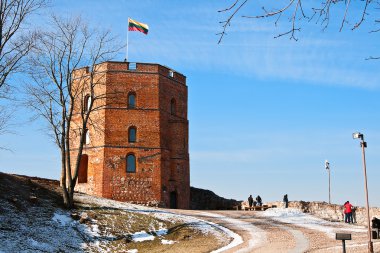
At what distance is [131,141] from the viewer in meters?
35.8

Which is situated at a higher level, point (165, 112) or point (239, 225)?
point (165, 112)

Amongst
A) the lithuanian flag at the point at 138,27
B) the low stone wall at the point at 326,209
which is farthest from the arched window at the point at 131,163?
the low stone wall at the point at 326,209

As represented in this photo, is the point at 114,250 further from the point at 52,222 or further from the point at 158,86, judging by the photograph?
the point at 158,86

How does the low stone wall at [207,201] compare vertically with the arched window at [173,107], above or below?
below

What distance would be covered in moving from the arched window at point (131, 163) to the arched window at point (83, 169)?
347 cm

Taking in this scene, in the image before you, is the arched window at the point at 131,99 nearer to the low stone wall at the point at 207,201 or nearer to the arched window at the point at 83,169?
the arched window at the point at 83,169

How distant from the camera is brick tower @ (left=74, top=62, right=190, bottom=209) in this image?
1372 inches

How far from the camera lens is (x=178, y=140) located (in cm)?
3862

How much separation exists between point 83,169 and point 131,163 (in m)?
3.91

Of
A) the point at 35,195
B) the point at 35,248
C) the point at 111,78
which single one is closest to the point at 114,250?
the point at 35,248

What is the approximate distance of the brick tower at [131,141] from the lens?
3484 centimetres

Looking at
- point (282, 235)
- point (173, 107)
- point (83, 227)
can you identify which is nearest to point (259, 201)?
point (173, 107)

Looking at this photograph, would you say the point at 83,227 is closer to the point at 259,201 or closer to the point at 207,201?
the point at 259,201

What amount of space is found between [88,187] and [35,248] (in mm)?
16431
